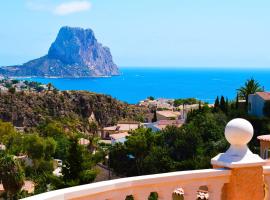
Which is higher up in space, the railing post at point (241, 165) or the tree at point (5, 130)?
the railing post at point (241, 165)

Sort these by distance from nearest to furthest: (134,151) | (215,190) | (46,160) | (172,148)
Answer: (215,190) < (172,148) < (134,151) < (46,160)

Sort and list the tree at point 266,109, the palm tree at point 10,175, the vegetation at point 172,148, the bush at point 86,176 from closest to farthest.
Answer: the bush at point 86,176 → the palm tree at point 10,175 → the vegetation at point 172,148 → the tree at point 266,109

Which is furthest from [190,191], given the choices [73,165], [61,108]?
[61,108]

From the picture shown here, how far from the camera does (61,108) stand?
97.8m

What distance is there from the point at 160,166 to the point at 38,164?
14.7 meters

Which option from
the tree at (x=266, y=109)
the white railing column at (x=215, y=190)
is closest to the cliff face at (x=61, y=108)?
the tree at (x=266, y=109)

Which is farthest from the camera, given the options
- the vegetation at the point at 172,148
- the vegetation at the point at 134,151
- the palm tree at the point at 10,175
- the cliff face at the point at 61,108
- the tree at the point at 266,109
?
the cliff face at the point at 61,108

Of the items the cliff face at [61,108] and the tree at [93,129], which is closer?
the tree at [93,129]

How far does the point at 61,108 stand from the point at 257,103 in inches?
2548

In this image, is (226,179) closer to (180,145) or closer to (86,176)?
(86,176)

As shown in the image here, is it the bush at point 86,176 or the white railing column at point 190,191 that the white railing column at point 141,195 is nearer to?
the white railing column at point 190,191

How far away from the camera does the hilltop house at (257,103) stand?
37.3m

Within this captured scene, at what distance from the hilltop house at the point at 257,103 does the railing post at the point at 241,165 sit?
111 feet

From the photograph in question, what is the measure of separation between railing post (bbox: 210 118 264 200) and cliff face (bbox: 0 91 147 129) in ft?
288
